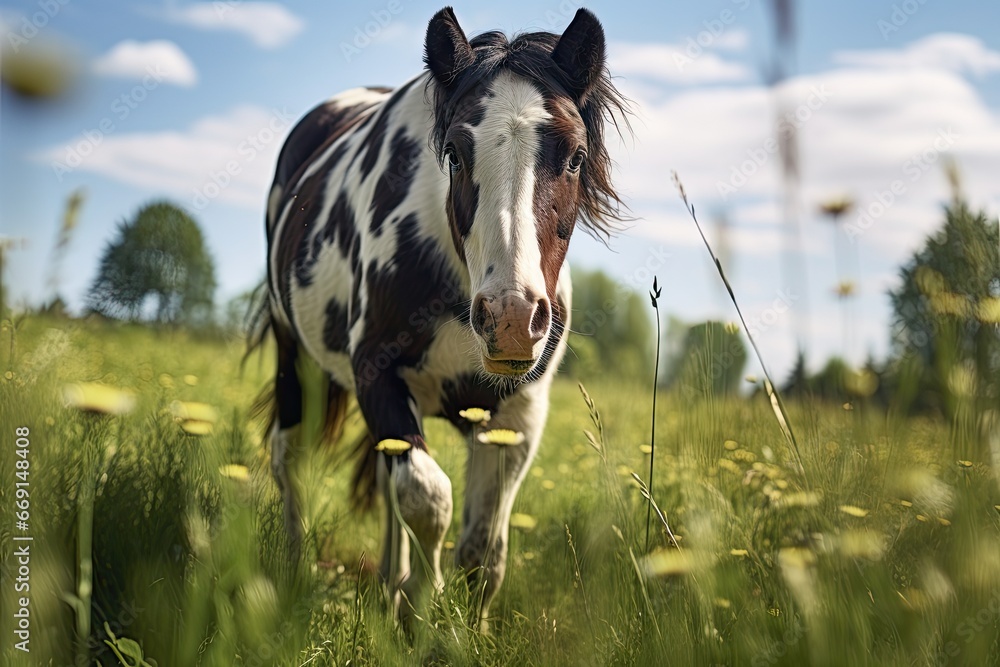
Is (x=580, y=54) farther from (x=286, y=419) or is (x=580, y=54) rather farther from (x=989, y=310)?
(x=286, y=419)

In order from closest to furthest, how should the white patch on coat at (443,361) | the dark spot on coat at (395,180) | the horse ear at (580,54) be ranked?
1. the horse ear at (580,54)
2. the white patch on coat at (443,361)
3. the dark spot on coat at (395,180)

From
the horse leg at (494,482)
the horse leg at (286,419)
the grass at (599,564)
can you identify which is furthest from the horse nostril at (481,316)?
the horse leg at (286,419)

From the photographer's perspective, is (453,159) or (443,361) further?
(443,361)

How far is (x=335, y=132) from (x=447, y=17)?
8.31ft

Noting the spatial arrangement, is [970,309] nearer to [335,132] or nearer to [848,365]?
[848,365]

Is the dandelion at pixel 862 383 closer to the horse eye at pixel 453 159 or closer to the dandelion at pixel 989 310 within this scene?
the dandelion at pixel 989 310

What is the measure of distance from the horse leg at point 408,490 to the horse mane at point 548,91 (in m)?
0.99

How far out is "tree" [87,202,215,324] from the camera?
3.68 metres

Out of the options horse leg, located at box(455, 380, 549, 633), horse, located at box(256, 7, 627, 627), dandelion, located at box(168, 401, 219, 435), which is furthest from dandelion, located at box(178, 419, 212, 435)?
horse leg, located at box(455, 380, 549, 633)

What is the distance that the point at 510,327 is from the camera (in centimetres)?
228

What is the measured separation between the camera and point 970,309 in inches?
68.5

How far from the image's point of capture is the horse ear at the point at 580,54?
9.68 ft

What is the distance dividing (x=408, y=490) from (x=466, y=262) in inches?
33.3

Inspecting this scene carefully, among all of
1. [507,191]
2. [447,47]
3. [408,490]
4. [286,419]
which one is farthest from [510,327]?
[286,419]
